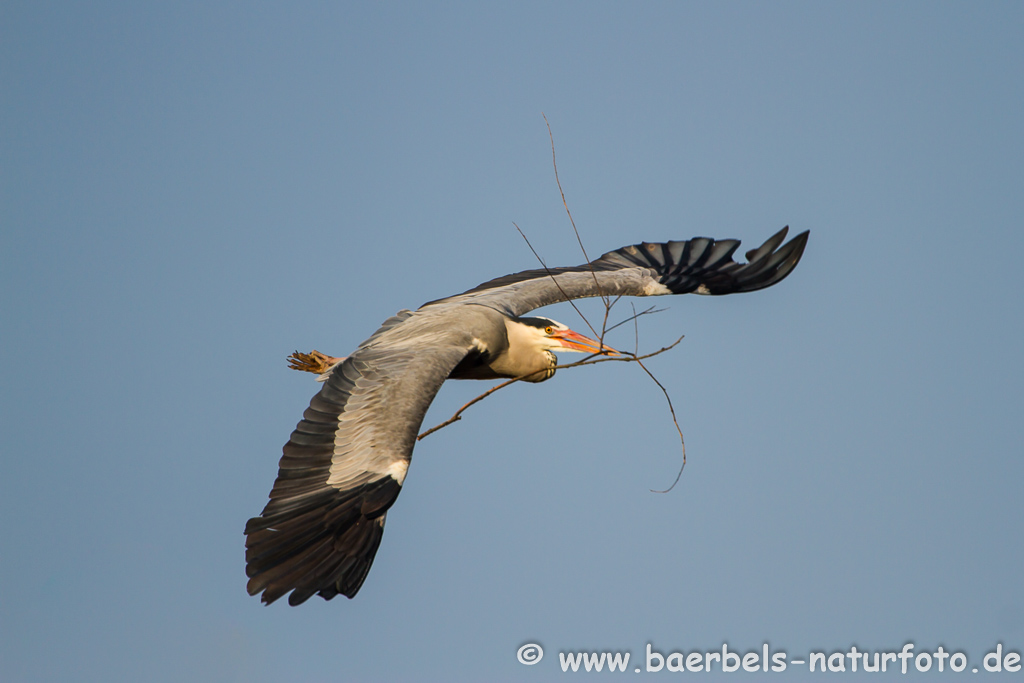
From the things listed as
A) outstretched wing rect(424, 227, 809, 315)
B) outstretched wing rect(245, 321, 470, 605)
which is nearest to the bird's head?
outstretched wing rect(424, 227, 809, 315)

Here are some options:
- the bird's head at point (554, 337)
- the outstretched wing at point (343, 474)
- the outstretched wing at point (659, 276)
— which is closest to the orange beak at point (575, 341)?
the bird's head at point (554, 337)

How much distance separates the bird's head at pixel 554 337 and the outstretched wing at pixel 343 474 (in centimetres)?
132

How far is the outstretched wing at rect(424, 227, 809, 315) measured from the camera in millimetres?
11273

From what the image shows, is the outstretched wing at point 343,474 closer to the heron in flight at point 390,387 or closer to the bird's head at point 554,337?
the heron in flight at point 390,387

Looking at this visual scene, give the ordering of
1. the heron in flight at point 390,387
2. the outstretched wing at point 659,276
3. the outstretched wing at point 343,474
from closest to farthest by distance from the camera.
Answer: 1. the outstretched wing at point 343,474
2. the heron in flight at point 390,387
3. the outstretched wing at point 659,276

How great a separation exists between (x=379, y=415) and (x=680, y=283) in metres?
4.96

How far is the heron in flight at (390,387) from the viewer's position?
24.0 ft

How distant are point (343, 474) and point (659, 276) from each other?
222 inches

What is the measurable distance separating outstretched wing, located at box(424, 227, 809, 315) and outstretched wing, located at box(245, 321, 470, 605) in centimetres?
242

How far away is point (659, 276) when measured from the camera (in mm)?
12055

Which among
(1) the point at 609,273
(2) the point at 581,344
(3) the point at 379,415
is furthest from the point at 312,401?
(1) the point at 609,273

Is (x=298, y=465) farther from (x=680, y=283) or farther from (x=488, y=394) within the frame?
(x=680, y=283)

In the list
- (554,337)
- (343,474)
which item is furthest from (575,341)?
(343,474)

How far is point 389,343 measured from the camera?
9.50m
